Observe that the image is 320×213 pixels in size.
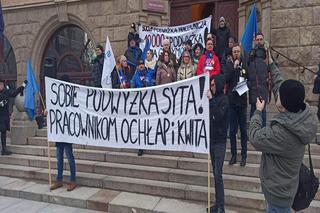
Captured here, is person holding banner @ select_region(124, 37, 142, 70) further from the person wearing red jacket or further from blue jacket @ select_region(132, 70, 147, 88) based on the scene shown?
the person wearing red jacket

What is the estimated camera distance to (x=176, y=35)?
9023 millimetres

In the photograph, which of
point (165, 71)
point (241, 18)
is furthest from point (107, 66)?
point (241, 18)

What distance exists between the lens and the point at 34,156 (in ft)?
25.7

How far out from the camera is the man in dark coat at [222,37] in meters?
7.62

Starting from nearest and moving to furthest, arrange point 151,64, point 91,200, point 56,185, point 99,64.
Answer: point 91,200
point 56,185
point 151,64
point 99,64

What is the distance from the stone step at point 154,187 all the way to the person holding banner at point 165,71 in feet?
6.88

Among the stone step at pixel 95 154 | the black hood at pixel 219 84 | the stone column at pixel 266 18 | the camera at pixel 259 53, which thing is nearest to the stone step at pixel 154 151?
the stone step at pixel 95 154

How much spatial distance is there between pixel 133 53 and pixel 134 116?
9.68 ft

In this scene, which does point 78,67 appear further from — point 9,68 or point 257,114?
point 257,114

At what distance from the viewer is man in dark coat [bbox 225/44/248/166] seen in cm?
568

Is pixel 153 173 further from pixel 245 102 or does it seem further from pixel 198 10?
pixel 198 10

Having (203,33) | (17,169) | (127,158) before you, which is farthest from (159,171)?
(203,33)

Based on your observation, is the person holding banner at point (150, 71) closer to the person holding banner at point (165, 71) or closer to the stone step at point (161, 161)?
the person holding banner at point (165, 71)

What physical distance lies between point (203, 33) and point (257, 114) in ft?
19.4
